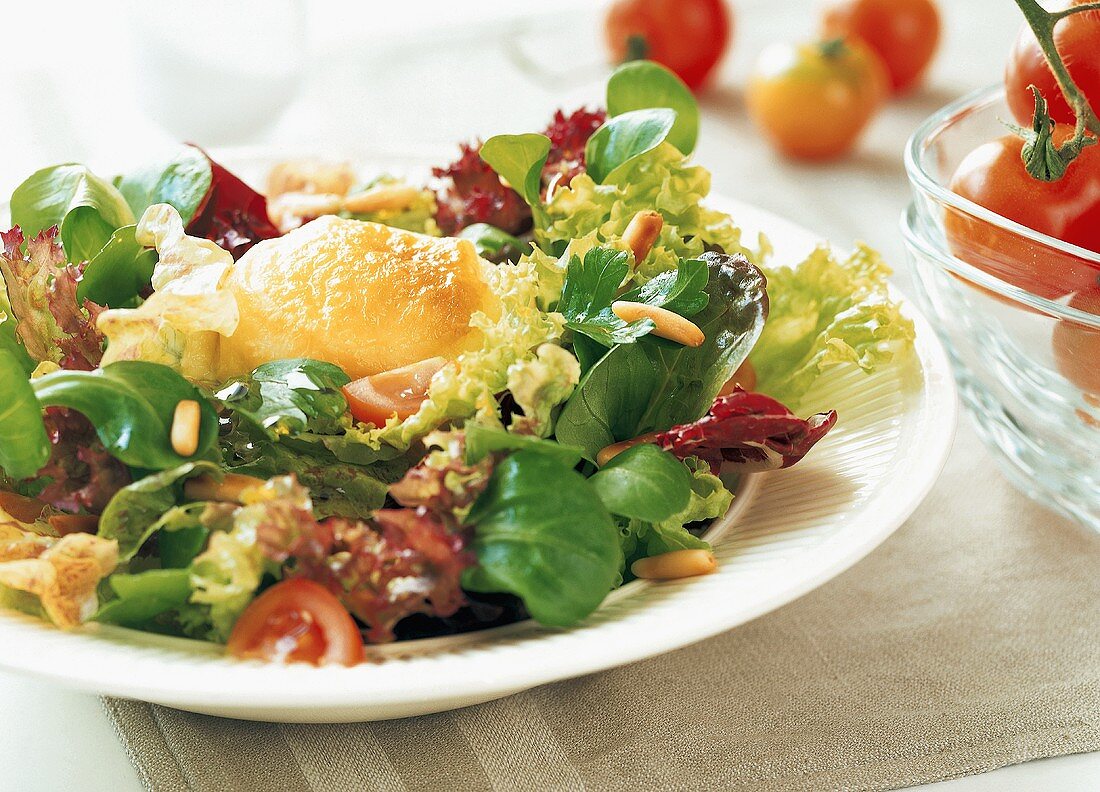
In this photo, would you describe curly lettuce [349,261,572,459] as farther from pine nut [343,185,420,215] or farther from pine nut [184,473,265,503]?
pine nut [343,185,420,215]

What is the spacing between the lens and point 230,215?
63.8 inches

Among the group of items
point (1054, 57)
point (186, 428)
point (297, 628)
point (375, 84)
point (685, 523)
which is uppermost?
point (1054, 57)

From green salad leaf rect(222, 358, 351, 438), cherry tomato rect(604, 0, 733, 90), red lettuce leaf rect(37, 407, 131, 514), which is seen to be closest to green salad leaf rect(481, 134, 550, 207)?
green salad leaf rect(222, 358, 351, 438)

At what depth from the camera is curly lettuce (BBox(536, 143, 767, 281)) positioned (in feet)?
4.93

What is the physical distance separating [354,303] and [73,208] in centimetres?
37

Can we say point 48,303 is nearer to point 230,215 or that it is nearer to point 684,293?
point 230,215

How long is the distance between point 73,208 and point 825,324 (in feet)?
3.13

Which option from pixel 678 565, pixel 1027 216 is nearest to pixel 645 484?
pixel 678 565

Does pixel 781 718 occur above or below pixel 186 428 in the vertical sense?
below

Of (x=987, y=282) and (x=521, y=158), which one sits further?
(x=521, y=158)

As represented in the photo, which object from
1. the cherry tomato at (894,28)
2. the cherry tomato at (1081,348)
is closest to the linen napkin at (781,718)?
the cherry tomato at (1081,348)

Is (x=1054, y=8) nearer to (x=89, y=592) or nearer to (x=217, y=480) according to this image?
(x=217, y=480)

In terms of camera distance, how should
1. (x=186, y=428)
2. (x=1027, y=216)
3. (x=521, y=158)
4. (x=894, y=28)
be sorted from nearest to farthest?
(x=186, y=428)
(x=1027, y=216)
(x=521, y=158)
(x=894, y=28)

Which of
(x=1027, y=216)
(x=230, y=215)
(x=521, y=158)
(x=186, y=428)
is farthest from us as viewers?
(x=230, y=215)
